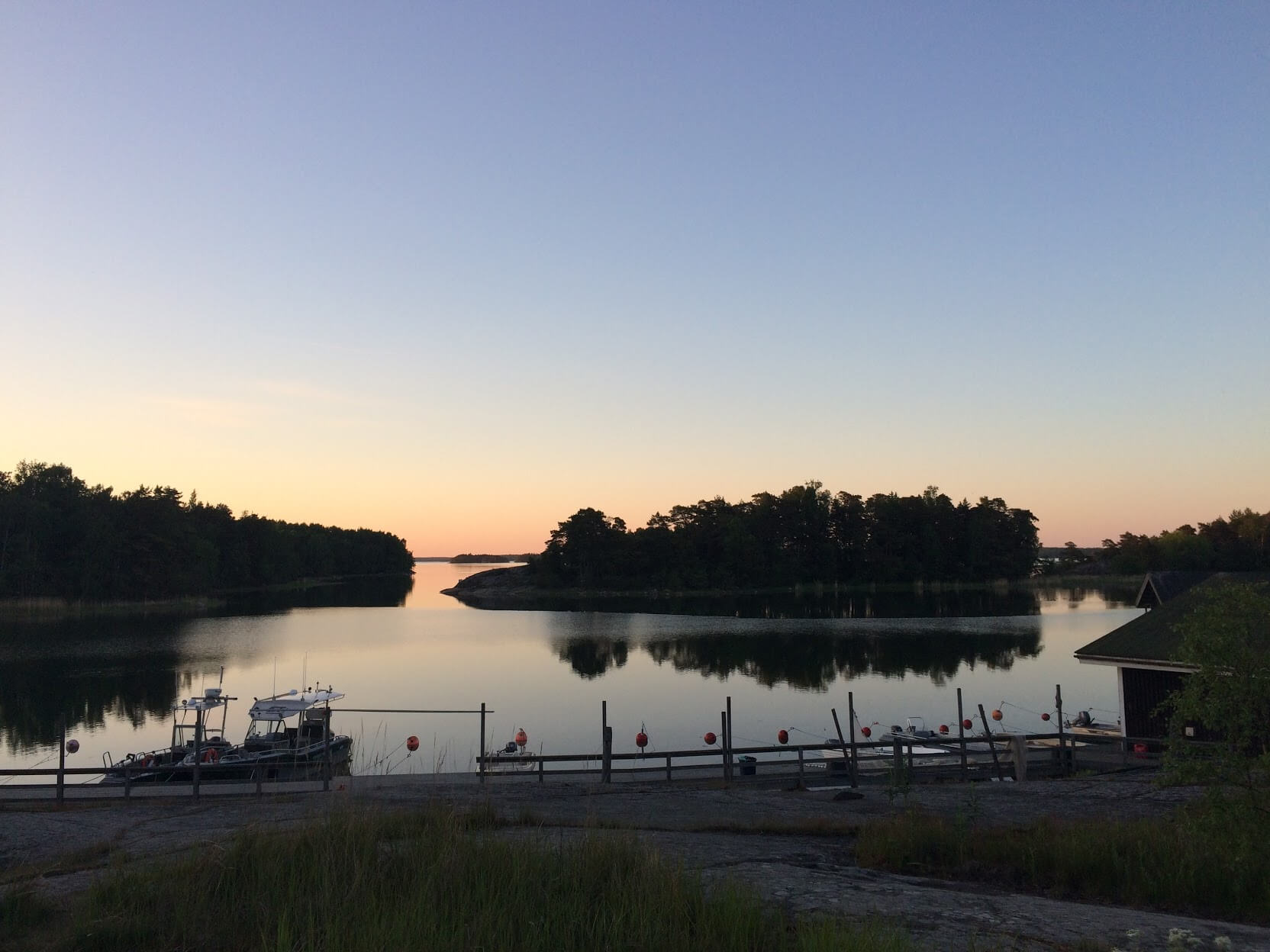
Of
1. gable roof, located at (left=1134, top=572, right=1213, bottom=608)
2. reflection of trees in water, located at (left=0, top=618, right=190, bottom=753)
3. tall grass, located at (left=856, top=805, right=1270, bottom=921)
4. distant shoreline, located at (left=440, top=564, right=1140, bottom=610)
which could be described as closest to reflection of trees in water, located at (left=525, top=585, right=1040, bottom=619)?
distant shoreline, located at (left=440, top=564, right=1140, bottom=610)

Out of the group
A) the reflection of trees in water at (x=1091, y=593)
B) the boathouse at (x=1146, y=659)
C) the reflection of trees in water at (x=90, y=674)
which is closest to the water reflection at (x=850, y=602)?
the reflection of trees in water at (x=1091, y=593)

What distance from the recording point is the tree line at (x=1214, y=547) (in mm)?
150875

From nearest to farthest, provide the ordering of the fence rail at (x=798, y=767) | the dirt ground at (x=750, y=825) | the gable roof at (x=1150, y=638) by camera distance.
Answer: the dirt ground at (x=750, y=825)
the fence rail at (x=798, y=767)
the gable roof at (x=1150, y=638)

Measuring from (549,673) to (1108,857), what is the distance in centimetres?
4923

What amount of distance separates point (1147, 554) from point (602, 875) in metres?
191

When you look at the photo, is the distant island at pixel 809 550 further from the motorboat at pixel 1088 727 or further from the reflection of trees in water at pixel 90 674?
the motorboat at pixel 1088 727

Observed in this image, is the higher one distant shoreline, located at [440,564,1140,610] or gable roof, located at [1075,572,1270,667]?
gable roof, located at [1075,572,1270,667]

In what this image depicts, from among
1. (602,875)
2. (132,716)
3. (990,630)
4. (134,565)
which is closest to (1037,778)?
(602,875)

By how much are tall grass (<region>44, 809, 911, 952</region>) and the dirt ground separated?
0.98 m

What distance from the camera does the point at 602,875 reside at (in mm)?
7914

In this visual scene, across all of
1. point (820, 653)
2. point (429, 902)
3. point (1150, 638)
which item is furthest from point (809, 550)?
point (429, 902)

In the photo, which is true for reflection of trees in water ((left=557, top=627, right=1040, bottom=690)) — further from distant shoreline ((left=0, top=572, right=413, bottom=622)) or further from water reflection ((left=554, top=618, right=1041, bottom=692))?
distant shoreline ((left=0, top=572, right=413, bottom=622))

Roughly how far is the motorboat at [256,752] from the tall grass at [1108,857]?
1641 centimetres

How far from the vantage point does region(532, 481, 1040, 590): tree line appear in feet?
496
